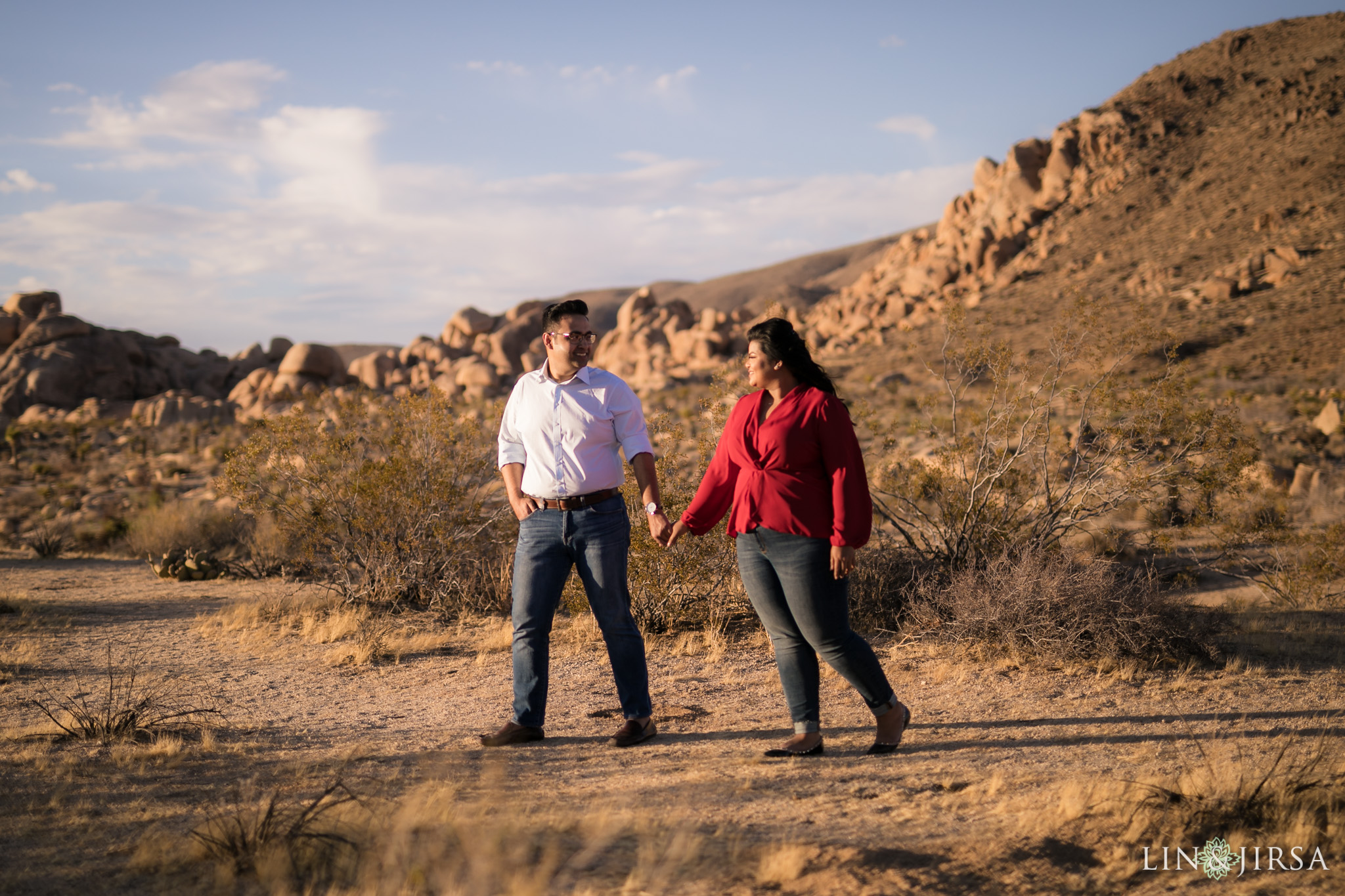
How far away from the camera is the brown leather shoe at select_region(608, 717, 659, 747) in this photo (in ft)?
13.8

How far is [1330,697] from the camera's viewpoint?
4.77 metres

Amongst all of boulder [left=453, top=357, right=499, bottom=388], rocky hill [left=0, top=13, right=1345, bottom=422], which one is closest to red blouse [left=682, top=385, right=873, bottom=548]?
rocky hill [left=0, top=13, right=1345, bottom=422]

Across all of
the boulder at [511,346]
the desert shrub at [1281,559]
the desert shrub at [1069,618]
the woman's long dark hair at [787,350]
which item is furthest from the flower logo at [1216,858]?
the boulder at [511,346]

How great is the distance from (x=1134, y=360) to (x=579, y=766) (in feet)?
95.8

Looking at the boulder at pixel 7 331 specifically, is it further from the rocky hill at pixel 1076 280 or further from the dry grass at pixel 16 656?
the dry grass at pixel 16 656

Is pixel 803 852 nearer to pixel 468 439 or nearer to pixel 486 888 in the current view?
pixel 486 888

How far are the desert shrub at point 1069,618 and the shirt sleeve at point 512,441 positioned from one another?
331 cm

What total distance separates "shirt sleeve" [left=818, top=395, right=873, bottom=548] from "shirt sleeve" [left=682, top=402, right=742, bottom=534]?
1.45 ft

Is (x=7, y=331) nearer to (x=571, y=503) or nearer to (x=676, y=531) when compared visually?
(x=571, y=503)

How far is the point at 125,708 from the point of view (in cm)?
480

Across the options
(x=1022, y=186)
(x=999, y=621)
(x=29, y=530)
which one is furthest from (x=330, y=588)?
(x=1022, y=186)

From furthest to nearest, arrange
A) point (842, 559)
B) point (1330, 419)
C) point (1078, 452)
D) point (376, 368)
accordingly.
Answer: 1. point (376, 368)
2. point (1330, 419)
3. point (1078, 452)
4. point (842, 559)

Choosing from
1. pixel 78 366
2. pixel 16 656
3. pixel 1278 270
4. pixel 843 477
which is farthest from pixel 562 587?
pixel 78 366

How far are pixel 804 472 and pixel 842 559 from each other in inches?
16.1
